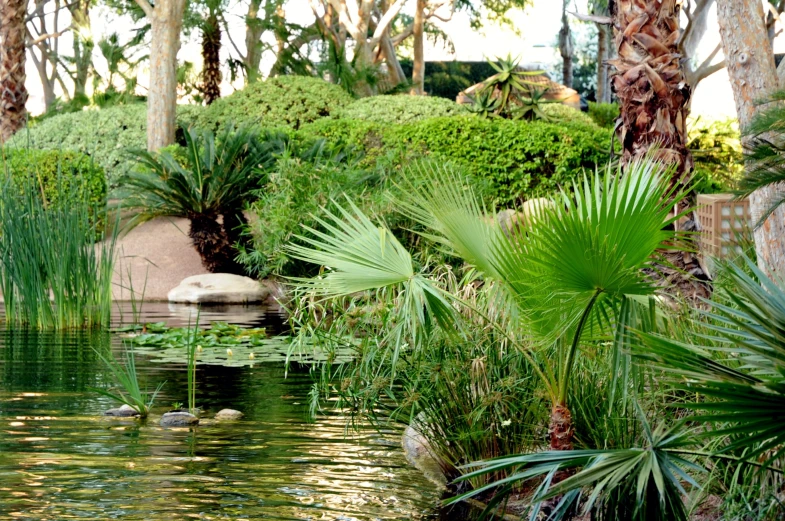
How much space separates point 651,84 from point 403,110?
1085 centimetres

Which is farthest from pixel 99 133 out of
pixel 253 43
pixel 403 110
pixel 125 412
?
pixel 125 412

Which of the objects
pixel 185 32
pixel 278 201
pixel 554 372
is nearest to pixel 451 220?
pixel 554 372

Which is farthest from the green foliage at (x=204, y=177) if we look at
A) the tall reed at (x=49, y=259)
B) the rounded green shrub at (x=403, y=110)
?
the tall reed at (x=49, y=259)

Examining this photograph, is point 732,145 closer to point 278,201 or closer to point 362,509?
point 278,201

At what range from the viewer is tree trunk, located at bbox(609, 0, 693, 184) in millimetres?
→ 7332

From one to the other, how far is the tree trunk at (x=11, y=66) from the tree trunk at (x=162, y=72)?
3.14m

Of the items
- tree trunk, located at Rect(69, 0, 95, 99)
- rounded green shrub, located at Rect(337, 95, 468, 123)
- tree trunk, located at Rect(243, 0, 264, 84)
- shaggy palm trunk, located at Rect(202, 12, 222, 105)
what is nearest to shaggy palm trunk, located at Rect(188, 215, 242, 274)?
rounded green shrub, located at Rect(337, 95, 468, 123)

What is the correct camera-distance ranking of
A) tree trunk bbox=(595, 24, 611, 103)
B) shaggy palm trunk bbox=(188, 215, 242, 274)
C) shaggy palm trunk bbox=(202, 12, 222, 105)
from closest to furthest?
1. shaggy palm trunk bbox=(188, 215, 242, 274)
2. shaggy palm trunk bbox=(202, 12, 222, 105)
3. tree trunk bbox=(595, 24, 611, 103)

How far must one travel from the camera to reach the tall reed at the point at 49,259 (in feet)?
33.4

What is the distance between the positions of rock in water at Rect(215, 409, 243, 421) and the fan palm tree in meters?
2.55

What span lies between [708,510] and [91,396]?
5.05m

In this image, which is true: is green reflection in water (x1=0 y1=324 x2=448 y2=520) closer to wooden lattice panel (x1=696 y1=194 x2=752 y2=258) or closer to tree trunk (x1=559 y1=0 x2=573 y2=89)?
wooden lattice panel (x1=696 y1=194 x2=752 y2=258)

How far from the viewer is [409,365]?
214 inches

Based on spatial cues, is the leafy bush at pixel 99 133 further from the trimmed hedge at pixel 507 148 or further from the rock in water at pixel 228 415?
the rock in water at pixel 228 415
